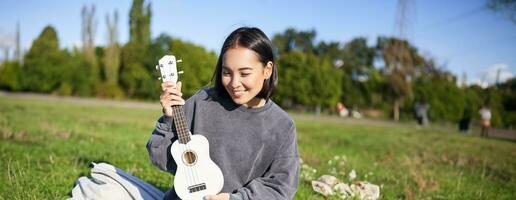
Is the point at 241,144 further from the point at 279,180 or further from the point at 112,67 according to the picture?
the point at 112,67

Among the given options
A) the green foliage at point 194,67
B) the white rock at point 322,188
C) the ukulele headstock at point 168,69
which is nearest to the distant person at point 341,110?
the green foliage at point 194,67

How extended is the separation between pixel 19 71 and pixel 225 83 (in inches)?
1875

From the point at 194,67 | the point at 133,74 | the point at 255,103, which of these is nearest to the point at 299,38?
the point at 133,74

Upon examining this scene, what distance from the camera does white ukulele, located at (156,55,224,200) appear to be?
278 cm

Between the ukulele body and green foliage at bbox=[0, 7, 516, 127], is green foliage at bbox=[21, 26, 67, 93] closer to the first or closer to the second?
green foliage at bbox=[0, 7, 516, 127]

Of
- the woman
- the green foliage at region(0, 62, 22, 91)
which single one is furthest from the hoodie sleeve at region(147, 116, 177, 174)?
the green foliage at region(0, 62, 22, 91)

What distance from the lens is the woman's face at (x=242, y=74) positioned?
2.73 meters

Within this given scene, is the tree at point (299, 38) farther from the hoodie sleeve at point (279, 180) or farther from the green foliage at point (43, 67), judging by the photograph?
the hoodie sleeve at point (279, 180)

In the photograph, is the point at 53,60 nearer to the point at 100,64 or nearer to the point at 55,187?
the point at 100,64

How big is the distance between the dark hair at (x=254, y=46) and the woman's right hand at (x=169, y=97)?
0.31m

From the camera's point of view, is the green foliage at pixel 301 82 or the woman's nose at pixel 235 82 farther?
the green foliage at pixel 301 82

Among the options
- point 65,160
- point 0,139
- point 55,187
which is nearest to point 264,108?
point 55,187

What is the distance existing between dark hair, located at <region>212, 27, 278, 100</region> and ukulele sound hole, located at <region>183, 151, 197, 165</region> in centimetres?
47

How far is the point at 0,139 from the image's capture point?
771cm
